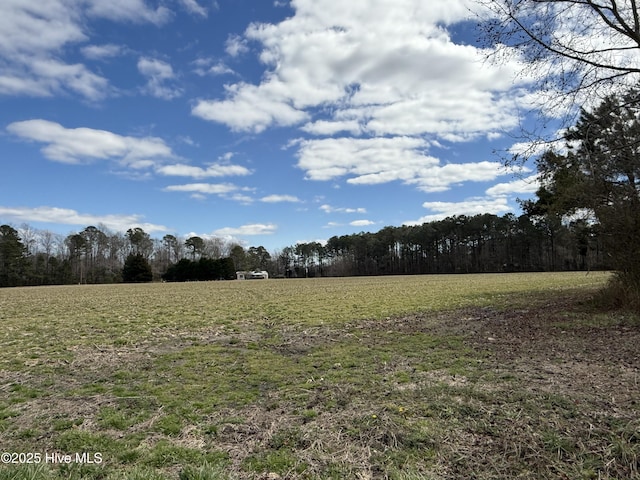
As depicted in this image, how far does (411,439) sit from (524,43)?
26.6 feet

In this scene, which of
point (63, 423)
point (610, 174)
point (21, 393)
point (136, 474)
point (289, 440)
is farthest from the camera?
point (610, 174)

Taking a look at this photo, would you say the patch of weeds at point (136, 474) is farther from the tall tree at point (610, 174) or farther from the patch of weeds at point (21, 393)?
the tall tree at point (610, 174)

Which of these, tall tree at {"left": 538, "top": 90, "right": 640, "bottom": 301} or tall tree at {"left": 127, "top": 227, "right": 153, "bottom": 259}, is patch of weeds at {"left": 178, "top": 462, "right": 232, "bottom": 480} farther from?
tall tree at {"left": 127, "top": 227, "right": 153, "bottom": 259}

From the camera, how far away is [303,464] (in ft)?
11.6

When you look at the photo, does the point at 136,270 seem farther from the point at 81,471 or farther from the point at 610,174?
the point at 81,471

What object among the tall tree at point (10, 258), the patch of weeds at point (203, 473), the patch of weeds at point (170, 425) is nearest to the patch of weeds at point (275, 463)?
the patch of weeds at point (203, 473)

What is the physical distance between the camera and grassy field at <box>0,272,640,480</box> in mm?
3467

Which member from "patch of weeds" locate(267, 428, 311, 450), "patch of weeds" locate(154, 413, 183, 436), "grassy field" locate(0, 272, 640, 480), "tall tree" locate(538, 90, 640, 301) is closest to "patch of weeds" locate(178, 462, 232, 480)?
"grassy field" locate(0, 272, 640, 480)

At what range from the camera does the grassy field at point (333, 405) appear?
3.47m

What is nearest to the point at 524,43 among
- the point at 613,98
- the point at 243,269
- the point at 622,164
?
the point at 613,98

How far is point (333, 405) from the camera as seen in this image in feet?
16.2

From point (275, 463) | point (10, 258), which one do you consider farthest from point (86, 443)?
point (10, 258)

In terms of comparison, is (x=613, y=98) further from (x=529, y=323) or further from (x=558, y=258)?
(x=558, y=258)

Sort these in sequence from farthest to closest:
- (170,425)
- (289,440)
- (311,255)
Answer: (311,255) < (170,425) < (289,440)
